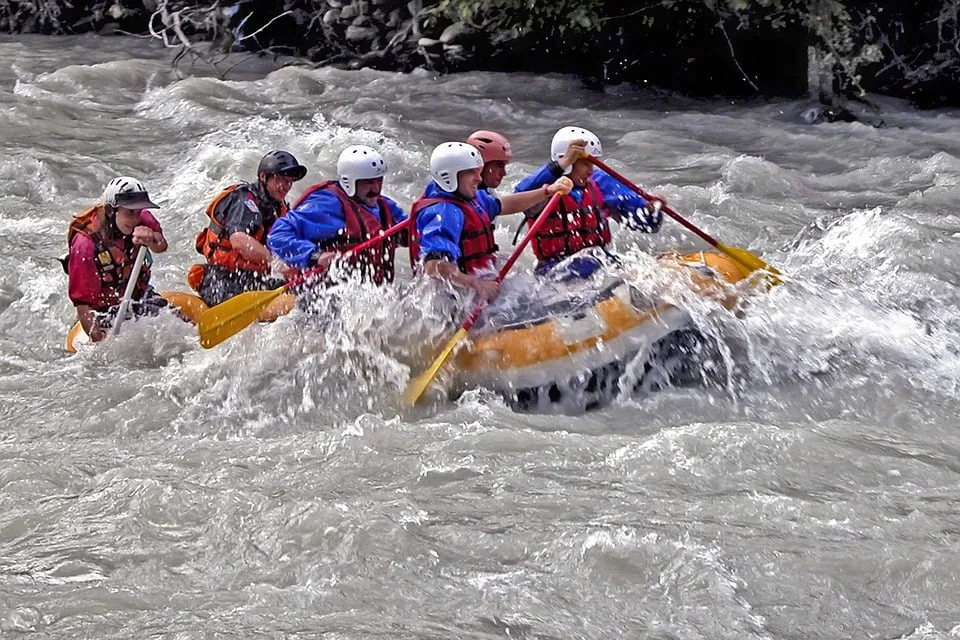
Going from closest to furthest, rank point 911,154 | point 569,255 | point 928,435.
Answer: point 928,435 → point 569,255 → point 911,154

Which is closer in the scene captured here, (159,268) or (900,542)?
(900,542)

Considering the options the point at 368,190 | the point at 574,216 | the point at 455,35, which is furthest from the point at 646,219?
the point at 455,35

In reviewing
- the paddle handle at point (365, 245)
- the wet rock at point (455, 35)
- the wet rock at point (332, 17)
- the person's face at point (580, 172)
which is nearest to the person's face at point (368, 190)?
the paddle handle at point (365, 245)

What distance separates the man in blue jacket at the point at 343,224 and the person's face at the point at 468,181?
0.52 meters

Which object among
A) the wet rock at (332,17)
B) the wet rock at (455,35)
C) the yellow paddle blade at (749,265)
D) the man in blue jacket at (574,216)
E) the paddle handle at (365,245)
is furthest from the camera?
the wet rock at (332,17)

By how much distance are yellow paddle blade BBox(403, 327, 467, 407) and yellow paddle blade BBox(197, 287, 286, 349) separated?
884 mm

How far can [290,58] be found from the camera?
13.9 m

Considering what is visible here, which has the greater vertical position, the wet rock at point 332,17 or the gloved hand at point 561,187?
the wet rock at point 332,17

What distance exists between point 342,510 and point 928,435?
2.31 meters

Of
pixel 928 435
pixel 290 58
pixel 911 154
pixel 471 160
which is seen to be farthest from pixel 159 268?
pixel 290 58

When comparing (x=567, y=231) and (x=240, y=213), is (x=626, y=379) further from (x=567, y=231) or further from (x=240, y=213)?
(x=240, y=213)

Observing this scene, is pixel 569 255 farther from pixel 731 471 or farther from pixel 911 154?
pixel 911 154

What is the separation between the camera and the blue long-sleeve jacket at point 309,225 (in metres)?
5.87

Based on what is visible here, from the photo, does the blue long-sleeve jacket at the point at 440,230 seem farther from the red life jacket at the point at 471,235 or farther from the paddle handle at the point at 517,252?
the paddle handle at the point at 517,252
